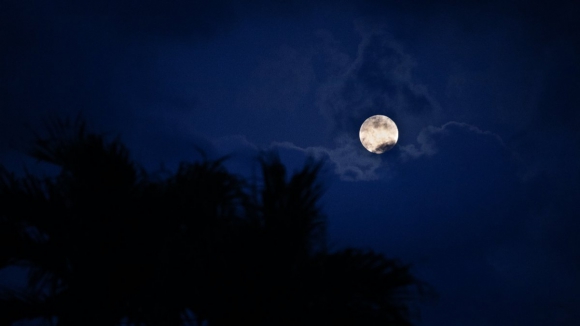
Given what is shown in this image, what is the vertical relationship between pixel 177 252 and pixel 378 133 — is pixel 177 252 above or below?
below

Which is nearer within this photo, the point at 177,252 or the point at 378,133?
the point at 177,252

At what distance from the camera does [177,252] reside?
256cm

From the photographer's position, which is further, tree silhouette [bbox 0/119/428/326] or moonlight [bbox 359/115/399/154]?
moonlight [bbox 359/115/399/154]

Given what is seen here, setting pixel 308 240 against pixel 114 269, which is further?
pixel 114 269

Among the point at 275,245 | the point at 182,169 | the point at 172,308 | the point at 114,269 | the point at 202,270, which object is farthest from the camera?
the point at 182,169

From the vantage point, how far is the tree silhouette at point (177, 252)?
2.20m

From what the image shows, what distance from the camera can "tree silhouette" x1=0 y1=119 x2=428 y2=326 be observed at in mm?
2201

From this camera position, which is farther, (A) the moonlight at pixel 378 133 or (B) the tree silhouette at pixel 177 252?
(A) the moonlight at pixel 378 133

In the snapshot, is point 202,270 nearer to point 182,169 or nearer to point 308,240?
point 308,240

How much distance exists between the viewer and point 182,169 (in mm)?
2990

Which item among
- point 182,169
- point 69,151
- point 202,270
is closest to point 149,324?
point 202,270

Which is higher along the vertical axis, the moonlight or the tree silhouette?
the moonlight

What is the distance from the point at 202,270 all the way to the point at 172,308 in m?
0.38

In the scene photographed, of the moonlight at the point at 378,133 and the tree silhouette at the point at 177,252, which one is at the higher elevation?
the moonlight at the point at 378,133
